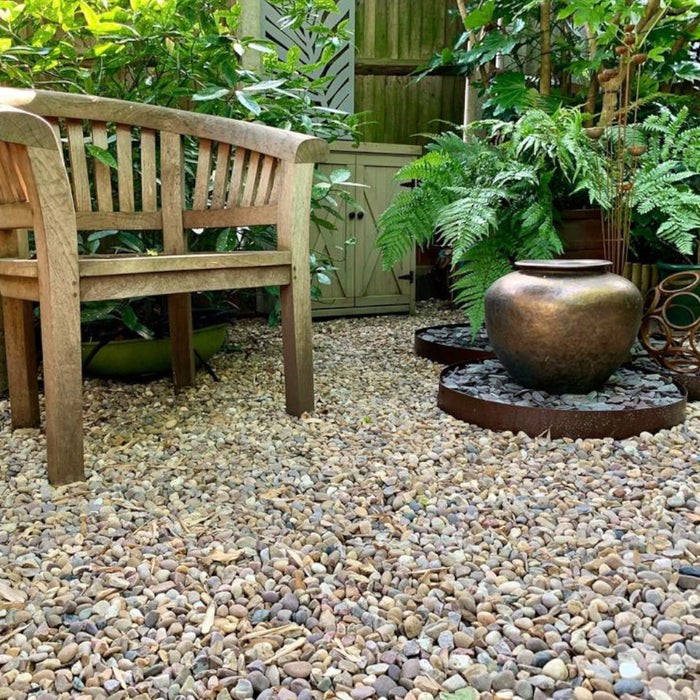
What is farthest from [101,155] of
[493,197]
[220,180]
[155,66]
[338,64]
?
[338,64]

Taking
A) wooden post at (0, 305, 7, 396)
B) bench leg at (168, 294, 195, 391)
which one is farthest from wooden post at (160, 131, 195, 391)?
wooden post at (0, 305, 7, 396)

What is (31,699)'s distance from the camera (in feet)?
2.51

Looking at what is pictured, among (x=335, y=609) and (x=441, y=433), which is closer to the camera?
(x=335, y=609)

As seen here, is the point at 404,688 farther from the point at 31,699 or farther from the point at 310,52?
the point at 310,52

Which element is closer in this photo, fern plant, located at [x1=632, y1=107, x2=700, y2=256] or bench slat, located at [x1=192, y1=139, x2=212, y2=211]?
bench slat, located at [x1=192, y1=139, x2=212, y2=211]

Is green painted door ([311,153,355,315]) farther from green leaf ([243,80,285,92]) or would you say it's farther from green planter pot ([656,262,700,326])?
green planter pot ([656,262,700,326])

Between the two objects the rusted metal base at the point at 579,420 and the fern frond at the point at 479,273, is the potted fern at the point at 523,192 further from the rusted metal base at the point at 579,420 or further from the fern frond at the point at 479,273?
the rusted metal base at the point at 579,420

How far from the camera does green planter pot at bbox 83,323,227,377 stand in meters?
2.12

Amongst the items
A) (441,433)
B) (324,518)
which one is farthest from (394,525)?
(441,433)

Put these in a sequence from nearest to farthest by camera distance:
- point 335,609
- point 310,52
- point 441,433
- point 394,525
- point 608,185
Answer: point 335,609 → point 394,525 → point 441,433 → point 608,185 → point 310,52

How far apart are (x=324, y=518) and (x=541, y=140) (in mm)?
1510

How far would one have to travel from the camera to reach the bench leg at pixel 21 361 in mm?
1594

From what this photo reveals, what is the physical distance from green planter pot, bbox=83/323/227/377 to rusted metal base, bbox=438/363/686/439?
1.10m

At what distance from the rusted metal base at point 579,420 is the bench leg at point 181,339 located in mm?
917
